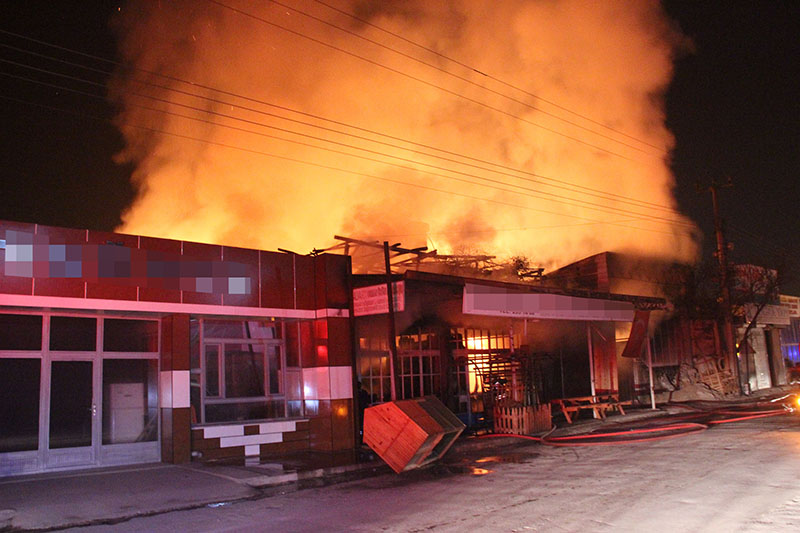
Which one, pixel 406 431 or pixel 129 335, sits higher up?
pixel 129 335

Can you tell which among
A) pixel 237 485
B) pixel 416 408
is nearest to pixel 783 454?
pixel 416 408

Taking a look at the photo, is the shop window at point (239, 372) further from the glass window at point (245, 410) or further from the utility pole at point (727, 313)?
the utility pole at point (727, 313)

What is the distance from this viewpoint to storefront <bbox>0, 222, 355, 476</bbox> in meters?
11.2

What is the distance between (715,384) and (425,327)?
1641 cm

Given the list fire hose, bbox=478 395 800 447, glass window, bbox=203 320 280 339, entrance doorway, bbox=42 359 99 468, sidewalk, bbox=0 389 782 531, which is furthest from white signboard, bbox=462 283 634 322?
entrance doorway, bbox=42 359 99 468

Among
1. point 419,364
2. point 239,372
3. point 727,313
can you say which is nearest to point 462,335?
point 419,364

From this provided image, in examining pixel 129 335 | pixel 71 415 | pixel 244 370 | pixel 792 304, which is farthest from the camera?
pixel 792 304

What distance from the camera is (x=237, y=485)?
10219mm

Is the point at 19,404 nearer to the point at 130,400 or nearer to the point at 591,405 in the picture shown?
the point at 130,400

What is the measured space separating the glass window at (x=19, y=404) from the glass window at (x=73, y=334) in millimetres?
529

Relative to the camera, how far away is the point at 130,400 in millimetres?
12570

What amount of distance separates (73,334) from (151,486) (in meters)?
3.66

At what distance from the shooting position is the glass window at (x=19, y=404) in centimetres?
1105

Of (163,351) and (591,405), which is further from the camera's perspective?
Answer: (591,405)
